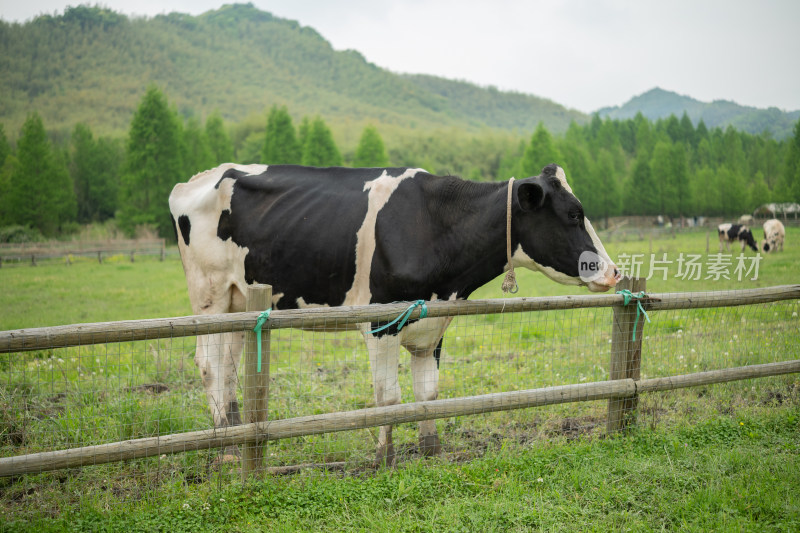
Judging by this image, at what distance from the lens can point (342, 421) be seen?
3.94m

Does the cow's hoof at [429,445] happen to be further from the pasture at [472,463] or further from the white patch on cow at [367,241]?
the white patch on cow at [367,241]

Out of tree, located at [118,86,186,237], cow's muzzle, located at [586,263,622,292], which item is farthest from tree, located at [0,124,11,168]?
cow's muzzle, located at [586,263,622,292]

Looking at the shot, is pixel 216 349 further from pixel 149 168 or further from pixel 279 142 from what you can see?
pixel 279 142

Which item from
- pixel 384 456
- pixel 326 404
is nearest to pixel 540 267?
pixel 384 456

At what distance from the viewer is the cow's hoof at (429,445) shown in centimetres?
469

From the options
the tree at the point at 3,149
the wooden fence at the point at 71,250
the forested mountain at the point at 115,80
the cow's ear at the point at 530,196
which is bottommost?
the wooden fence at the point at 71,250

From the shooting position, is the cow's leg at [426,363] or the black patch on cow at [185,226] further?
the black patch on cow at [185,226]

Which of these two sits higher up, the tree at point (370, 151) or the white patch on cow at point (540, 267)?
the tree at point (370, 151)

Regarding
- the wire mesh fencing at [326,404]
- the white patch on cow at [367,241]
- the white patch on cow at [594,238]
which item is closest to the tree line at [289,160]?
the wire mesh fencing at [326,404]

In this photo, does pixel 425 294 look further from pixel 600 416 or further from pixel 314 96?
pixel 314 96

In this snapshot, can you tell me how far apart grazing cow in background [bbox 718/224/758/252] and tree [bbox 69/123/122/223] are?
40560mm

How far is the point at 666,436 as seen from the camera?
488 cm

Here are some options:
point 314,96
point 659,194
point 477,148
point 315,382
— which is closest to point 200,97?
point 314,96

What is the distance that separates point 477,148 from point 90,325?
9496 cm
